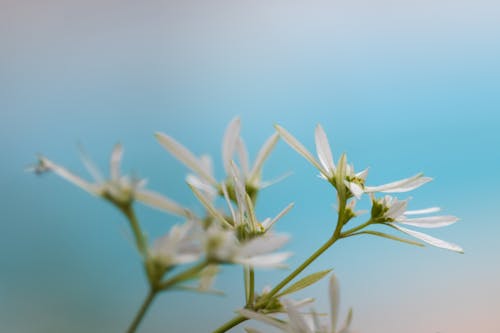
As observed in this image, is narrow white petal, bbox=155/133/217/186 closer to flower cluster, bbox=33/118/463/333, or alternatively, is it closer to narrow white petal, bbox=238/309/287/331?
flower cluster, bbox=33/118/463/333

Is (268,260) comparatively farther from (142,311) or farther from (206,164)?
(206,164)

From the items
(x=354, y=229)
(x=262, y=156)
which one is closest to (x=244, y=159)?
(x=262, y=156)

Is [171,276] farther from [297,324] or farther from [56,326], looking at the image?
[56,326]

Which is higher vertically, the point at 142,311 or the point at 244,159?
the point at 244,159

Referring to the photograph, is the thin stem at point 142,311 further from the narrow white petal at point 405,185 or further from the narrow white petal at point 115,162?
the narrow white petal at point 405,185

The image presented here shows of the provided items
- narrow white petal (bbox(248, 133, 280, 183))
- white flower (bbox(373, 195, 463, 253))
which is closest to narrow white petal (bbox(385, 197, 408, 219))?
white flower (bbox(373, 195, 463, 253))

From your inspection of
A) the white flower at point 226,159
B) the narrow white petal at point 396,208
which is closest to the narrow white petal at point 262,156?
the white flower at point 226,159

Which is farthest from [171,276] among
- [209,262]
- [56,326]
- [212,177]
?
[56,326]
